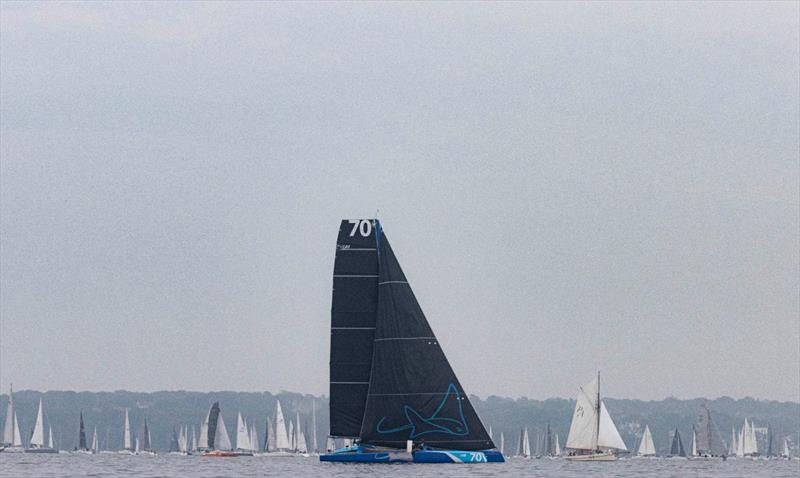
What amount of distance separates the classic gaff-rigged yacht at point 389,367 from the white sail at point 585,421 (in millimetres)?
55516

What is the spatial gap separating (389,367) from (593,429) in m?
59.3

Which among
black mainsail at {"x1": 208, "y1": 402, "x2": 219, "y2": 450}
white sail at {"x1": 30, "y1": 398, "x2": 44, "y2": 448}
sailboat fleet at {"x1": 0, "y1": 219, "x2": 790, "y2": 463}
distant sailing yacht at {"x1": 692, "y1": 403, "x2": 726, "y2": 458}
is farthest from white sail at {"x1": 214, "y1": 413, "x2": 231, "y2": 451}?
sailboat fleet at {"x1": 0, "y1": 219, "x2": 790, "y2": 463}

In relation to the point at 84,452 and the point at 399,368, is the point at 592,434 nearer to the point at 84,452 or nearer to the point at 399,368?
the point at 399,368

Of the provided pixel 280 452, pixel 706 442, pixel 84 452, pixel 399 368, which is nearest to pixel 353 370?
pixel 399 368

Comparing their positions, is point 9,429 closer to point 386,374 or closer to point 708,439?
point 708,439

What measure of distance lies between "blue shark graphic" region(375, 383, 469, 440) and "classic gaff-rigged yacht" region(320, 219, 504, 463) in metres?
0.04

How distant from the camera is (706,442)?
503 ft

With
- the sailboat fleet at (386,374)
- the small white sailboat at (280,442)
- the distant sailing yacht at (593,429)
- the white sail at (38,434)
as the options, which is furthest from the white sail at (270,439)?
the sailboat fleet at (386,374)

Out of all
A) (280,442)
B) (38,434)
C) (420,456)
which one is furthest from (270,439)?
(420,456)

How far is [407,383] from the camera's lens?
195ft

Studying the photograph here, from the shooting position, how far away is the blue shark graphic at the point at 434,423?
59625 millimetres

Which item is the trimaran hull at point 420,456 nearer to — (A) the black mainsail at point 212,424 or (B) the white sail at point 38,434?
(A) the black mainsail at point 212,424

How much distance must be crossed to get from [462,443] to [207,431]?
92.9 meters

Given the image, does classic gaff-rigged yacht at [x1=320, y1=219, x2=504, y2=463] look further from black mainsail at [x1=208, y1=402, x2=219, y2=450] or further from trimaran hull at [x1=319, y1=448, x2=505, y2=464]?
black mainsail at [x1=208, y1=402, x2=219, y2=450]
